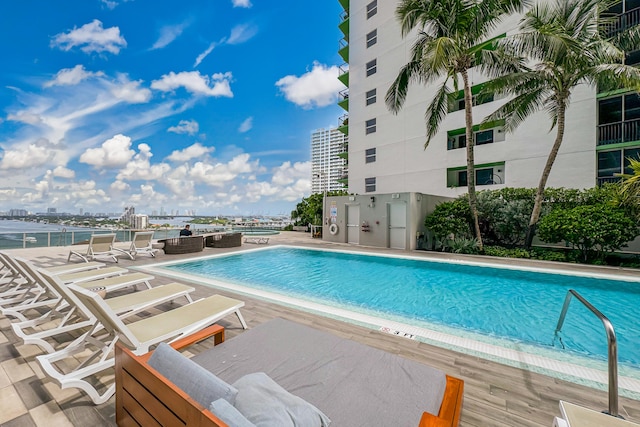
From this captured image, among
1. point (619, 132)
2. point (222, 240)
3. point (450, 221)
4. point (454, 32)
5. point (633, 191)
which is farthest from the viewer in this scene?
point (222, 240)

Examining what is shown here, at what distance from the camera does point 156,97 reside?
2050 cm

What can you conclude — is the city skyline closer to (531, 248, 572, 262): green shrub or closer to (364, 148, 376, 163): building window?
Result: (364, 148, 376, 163): building window

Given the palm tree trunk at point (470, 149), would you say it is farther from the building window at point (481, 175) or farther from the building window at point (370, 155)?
the building window at point (370, 155)

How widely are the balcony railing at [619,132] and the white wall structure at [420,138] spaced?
409mm

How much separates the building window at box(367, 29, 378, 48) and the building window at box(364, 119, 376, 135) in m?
5.91

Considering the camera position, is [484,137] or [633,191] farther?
[484,137]

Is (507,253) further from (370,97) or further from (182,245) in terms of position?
(370,97)

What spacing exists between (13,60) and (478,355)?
73.3ft

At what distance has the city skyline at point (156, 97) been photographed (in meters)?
13.4

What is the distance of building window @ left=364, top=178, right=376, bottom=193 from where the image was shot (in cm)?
1927

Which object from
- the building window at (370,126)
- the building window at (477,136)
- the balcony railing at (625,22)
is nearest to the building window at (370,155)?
the building window at (370,126)

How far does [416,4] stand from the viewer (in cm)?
983

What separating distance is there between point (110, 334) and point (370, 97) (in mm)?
20733

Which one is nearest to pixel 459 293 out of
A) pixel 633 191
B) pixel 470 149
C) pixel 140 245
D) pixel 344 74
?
pixel 470 149
